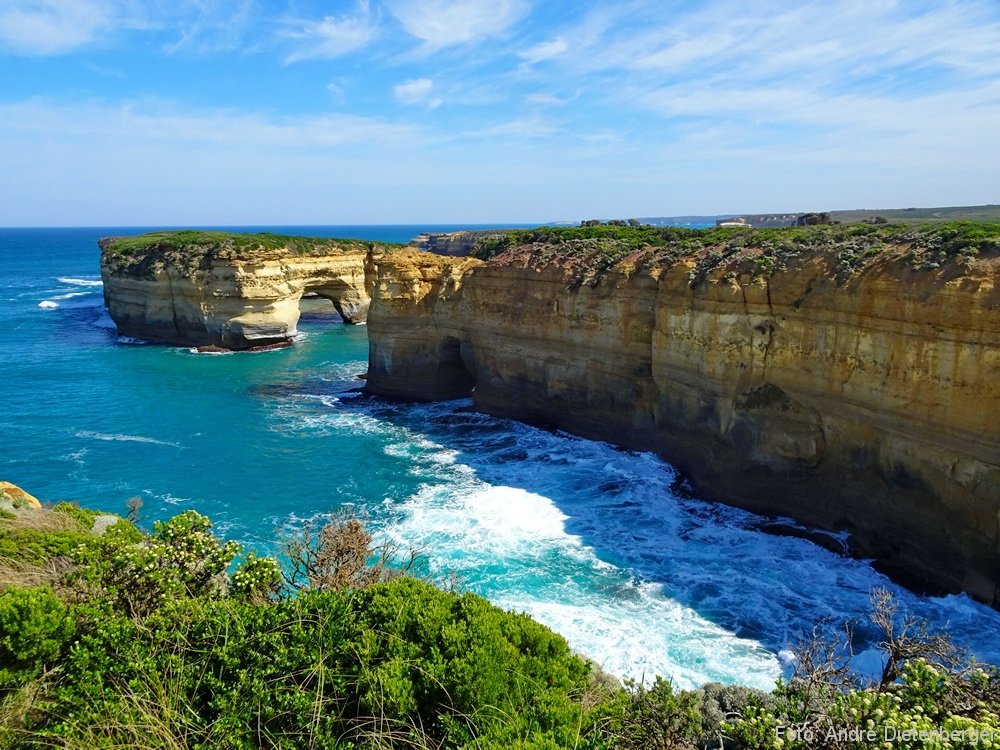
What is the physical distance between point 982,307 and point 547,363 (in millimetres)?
16239

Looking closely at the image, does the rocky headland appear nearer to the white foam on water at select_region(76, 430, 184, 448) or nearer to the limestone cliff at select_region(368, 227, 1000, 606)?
the limestone cliff at select_region(368, 227, 1000, 606)

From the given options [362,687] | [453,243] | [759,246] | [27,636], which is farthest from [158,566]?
[453,243]

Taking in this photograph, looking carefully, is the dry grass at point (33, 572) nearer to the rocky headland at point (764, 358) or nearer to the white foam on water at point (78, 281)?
the rocky headland at point (764, 358)

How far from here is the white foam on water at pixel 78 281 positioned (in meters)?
90.3

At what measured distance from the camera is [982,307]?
15125 millimetres

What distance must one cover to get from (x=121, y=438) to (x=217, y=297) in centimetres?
2221

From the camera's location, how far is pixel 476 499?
868 inches

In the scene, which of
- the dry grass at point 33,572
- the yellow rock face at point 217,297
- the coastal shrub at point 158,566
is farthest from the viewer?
Answer: the yellow rock face at point 217,297

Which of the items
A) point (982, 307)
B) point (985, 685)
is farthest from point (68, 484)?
point (982, 307)

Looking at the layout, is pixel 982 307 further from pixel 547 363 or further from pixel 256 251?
pixel 256 251

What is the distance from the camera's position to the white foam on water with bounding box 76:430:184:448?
27266 millimetres

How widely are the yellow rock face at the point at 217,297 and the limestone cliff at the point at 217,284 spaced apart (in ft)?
0.23

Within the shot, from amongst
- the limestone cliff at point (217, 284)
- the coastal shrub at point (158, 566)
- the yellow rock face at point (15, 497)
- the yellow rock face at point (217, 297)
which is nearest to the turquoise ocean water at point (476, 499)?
the yellow rock face at point (15, 497)

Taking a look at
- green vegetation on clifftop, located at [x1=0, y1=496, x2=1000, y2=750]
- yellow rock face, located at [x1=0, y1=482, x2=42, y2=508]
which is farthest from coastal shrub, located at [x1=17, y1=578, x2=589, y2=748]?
yellow rock face, located at [x1=0, y1=482, x2=42, y2=508]
